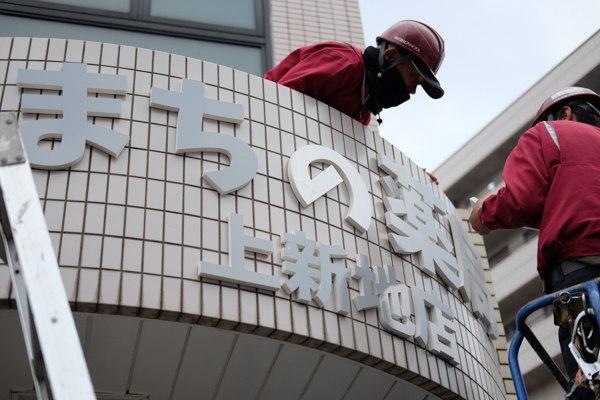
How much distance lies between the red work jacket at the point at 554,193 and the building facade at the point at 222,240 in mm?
990

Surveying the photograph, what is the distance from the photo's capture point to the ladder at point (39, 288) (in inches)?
53.2

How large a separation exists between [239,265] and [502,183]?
954 inches

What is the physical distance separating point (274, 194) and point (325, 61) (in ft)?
4.70

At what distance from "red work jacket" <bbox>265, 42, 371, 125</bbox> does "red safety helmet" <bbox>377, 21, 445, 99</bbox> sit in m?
0.32

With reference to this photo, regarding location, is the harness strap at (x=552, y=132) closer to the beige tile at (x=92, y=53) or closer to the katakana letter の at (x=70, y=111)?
the katakana letter の at (x=70, y=111)

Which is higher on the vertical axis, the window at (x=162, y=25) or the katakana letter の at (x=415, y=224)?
the window at (x=162, y=25)

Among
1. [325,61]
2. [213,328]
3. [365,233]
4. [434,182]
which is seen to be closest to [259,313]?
[213,328]

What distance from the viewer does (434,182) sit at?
5793 mm

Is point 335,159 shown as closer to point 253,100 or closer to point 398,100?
point 253,100

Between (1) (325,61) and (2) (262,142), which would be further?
(1) (325,61)

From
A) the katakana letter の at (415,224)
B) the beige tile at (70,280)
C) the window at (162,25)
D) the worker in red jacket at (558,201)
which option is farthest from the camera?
the window at (162,25)

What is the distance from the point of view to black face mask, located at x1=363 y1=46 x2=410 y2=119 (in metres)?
5.27

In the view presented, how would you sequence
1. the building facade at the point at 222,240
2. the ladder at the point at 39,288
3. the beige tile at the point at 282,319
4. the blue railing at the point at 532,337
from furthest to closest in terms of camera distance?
the beige tile at the point at 282,319 → the building facade at the point at 222,240 → the blue railing at the point at 532,337 → the ladder at the point at 39,288

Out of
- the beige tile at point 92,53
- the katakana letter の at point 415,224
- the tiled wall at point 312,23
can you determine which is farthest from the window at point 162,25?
the katakana letter の at point 415,224
